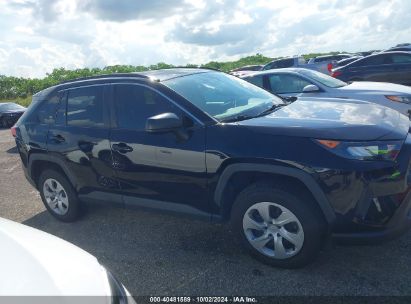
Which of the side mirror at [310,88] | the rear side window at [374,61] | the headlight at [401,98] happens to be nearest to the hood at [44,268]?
the side mirror at [310,88]

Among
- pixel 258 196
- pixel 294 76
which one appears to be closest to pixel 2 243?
pixel 258 196

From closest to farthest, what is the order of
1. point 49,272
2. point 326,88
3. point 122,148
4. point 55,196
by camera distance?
1. point 49,272
2. point 122,148
3. point 55,196
4. point 326,88

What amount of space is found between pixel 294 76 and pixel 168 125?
528cm

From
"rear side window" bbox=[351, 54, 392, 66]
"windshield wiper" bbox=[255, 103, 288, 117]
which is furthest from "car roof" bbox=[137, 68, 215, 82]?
"rear side window" bbox=[351, 54, 392, 66]

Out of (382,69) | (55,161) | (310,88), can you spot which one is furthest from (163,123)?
(382,69)

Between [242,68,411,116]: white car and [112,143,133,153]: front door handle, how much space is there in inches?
172

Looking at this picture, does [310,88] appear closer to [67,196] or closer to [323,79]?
[323,79]

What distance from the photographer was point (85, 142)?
4172 millimetres

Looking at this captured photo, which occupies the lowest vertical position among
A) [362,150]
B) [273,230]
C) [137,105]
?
[273,230]

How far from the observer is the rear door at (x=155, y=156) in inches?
135

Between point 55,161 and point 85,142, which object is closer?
point 85,142

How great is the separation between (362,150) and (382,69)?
9.29 metres

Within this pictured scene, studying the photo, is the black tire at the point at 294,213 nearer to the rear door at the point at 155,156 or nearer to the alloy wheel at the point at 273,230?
the alloy wheel at the point at 273,230

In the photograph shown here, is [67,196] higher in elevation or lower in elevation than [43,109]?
lower
